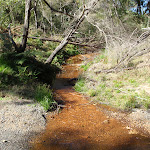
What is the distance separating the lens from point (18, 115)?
4.89 m

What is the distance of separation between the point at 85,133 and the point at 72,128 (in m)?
0.42

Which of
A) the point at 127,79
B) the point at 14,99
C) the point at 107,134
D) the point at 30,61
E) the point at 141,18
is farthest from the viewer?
the point at 141,18

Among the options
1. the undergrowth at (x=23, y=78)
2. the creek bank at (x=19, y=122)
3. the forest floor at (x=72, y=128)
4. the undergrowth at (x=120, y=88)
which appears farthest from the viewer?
the undergrowth at (x=120, y=88)

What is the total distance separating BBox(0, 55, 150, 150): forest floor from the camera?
3.97 m

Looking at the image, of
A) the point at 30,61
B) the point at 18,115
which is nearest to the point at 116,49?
the point at 30,61

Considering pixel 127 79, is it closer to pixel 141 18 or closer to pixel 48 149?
pixel 48 149

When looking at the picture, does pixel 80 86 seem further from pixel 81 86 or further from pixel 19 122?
pixel 19 122

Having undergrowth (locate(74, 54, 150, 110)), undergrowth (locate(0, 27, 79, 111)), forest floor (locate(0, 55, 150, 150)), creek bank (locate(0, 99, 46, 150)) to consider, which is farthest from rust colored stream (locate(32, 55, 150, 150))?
undergrowth (locate(74, 54, 150, 110))

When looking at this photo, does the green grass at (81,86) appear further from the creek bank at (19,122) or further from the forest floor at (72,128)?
the creek bank at (19,122)

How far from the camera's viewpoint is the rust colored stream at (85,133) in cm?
398

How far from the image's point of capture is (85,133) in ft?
15.1

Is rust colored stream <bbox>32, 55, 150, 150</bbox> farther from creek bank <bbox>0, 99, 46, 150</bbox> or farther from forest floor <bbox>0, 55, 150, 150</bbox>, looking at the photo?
creek bank <bbox>0, 99, 46, 150</bbox>

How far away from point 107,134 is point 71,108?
6.17 ft

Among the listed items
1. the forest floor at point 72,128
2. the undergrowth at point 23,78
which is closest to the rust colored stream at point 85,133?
the forest floor at point 72,128
